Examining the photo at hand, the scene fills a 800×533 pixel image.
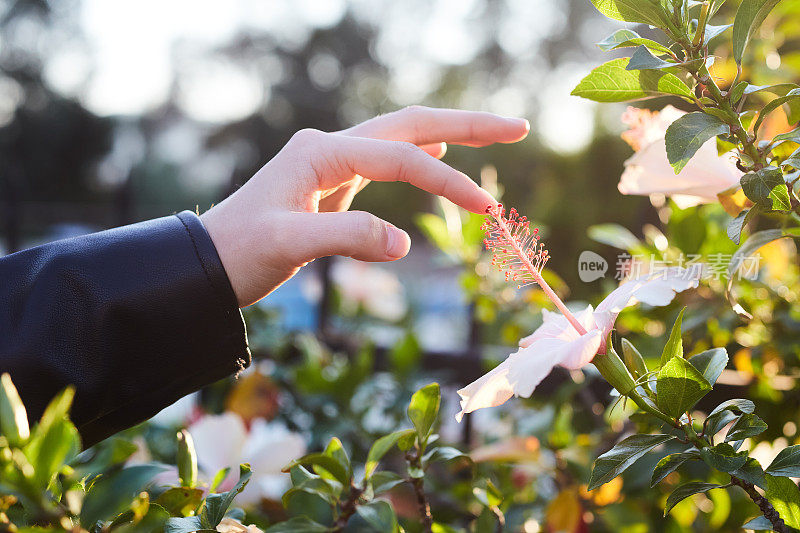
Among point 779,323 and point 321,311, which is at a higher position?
point 779,323

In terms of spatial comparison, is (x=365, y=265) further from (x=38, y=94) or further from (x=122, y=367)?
(x=38, y=94)

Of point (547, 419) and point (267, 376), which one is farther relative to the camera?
point (267, 376)

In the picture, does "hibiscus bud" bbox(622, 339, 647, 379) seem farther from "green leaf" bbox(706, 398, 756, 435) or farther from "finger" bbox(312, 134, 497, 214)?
"finger" bbox(312, 134, 497, 214)

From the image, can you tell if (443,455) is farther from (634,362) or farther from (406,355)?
(406,355)

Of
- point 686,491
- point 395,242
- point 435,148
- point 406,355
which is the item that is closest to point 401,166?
point 395,242

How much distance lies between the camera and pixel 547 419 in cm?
114

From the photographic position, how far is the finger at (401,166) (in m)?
0.65

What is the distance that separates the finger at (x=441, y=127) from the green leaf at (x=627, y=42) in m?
0.21

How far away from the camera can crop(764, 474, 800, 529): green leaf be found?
1.62 feet

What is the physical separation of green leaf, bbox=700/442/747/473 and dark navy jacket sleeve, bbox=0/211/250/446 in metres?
0.45

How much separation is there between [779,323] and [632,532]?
387 millimetres

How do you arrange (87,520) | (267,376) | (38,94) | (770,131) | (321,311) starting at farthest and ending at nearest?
(38,94)
(321,311)
(267,376)
(770,131)
(87,520)

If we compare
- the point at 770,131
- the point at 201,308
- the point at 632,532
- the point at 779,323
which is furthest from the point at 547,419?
the point at 201,308

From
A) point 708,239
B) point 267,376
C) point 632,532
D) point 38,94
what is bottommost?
point 38,94
